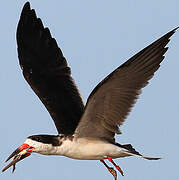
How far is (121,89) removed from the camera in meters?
7.73

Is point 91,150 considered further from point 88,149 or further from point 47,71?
point 47,71

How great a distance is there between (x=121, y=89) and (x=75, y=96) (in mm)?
2093

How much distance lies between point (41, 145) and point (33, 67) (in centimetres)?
248

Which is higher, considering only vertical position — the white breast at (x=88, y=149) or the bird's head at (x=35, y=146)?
the bird's head at (x=35, y=146)

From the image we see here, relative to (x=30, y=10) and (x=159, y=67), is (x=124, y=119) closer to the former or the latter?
(x=159, y=67)

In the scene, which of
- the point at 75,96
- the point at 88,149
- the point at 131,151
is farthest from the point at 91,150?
the point at 75,96

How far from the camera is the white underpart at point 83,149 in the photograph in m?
8.07

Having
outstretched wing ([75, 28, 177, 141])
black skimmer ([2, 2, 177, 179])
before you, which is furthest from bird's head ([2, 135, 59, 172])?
outstretched wing ([75, 28, 177, 141])

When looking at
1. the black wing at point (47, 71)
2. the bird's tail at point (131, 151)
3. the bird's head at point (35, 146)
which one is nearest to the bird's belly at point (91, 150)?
the bird's tail at point (131, 151)

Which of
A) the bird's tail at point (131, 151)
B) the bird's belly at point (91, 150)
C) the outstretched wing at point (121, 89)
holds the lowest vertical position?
the bird's tail at point (131, 151)

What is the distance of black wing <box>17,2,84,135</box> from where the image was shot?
9.53 meters

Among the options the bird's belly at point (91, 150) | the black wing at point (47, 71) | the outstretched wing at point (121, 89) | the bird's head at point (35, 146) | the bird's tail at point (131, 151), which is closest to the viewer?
the outstretched wing at point (121, 89)

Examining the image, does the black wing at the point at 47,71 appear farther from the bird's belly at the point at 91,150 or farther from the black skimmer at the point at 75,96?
the bird's belly at the point at 91,150

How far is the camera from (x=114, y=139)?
27.9ft
